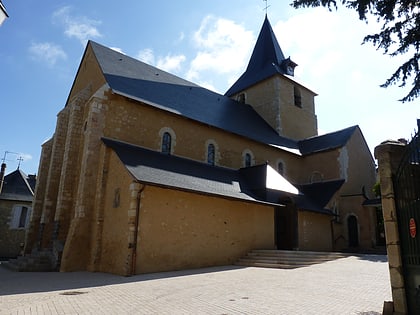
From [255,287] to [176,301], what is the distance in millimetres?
2125

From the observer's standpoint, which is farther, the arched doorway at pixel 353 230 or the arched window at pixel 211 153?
the arched doorway at pixel 353 230

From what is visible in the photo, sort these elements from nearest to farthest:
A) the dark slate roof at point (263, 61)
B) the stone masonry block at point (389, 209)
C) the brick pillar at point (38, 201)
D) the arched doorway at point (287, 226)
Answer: the stone masonry block at point (389, 209) → the brick pillar at point (38, 201) → the arched doorway at point (287, 226) → the dark slate roof at point (263, 61)

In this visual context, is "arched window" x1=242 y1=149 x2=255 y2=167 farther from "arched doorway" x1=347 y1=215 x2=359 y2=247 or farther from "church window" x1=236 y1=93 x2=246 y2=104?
"church window" x1=236 y1=93 x2=246 y2=104

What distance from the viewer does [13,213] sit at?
21.8 meters

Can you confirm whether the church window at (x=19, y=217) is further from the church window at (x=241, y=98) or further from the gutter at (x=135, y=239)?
the church window at (x=241, y=98)

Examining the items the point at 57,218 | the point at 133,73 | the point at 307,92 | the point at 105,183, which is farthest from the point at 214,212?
the point at 307,92

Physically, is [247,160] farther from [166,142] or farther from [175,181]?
[175,181]

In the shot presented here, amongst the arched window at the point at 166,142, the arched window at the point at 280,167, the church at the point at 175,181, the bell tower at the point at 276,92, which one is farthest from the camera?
the bell tower at the point at 276,92

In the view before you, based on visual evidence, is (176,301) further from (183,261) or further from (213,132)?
(213,132)

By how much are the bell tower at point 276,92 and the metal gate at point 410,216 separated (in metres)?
18.4

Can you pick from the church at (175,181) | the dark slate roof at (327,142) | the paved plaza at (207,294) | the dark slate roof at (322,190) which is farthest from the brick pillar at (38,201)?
the dark slate roof at (327,142)

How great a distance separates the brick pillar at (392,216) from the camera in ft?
14.3

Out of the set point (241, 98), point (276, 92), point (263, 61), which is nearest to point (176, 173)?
point (276, 92)

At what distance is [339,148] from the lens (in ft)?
66.5
